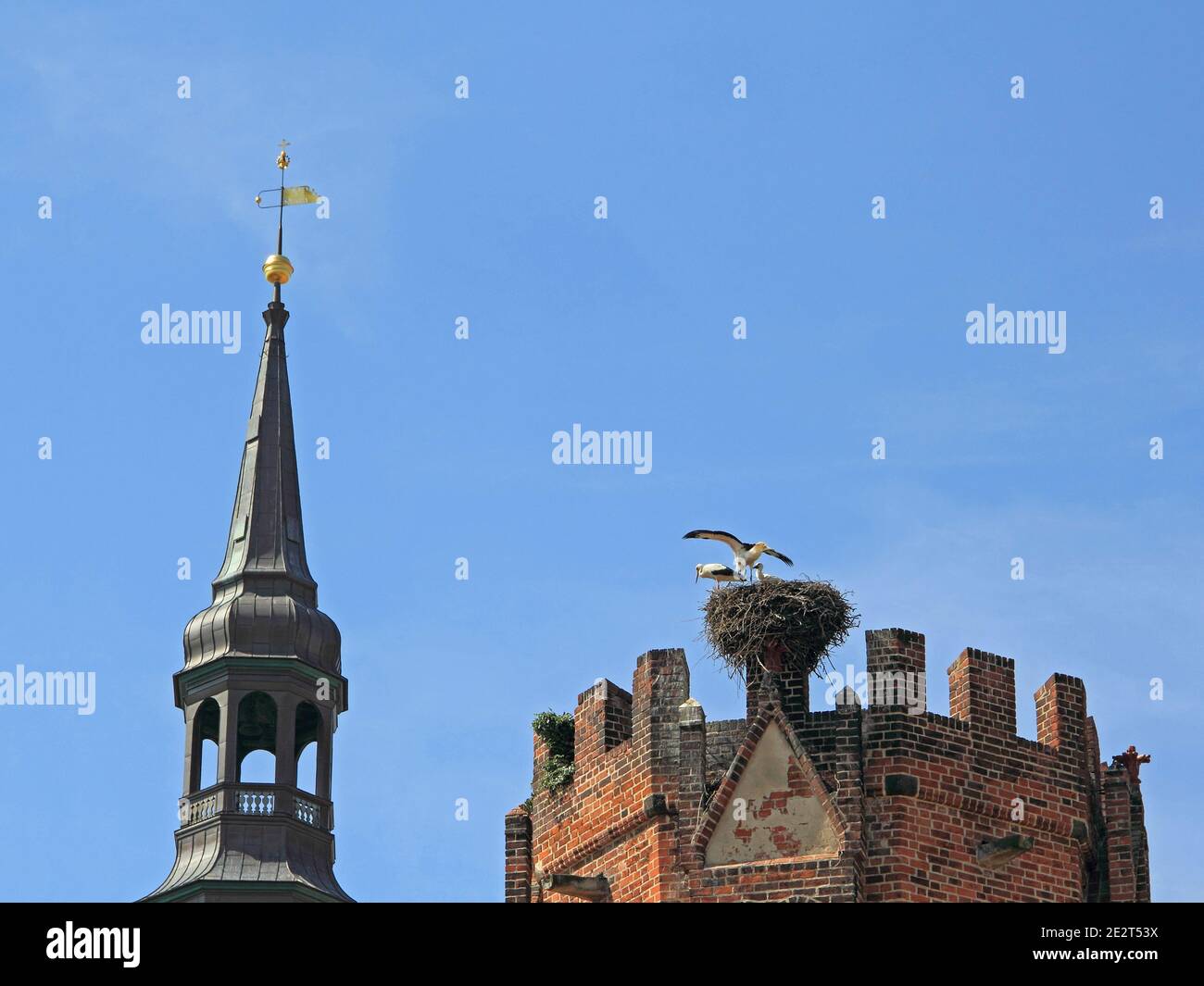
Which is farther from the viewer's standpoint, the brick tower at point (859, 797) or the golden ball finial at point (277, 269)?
the golden ball finial at point (277, 269)

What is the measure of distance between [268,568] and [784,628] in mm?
46911

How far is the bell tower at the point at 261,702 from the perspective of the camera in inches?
3135

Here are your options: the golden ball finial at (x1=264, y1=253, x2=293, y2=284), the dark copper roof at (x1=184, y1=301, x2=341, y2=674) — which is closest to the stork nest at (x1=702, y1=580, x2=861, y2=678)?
the dark copper roof at (x1=184, y1=301, x2=341, y2=674)

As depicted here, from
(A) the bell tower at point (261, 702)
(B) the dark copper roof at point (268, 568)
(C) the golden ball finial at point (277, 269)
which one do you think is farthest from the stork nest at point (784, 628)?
(C) the golden ball finial at point (277, 269)

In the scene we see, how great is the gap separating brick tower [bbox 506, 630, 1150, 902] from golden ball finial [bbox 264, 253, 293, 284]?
54.1m

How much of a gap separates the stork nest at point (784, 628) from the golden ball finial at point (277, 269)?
55.1 meters

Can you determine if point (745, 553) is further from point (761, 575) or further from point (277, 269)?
point (277, 269)

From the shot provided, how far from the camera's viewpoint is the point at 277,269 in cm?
9475

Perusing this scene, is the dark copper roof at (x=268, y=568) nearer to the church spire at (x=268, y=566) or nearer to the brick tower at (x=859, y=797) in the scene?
the church spire at (x=268, y=566)

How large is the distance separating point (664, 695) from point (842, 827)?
327cm

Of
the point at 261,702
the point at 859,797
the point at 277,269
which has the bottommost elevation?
the point at 859,797

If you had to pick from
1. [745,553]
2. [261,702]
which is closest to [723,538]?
[745,553]

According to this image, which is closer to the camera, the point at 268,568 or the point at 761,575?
the point at 761,575
